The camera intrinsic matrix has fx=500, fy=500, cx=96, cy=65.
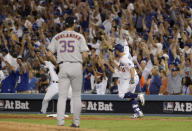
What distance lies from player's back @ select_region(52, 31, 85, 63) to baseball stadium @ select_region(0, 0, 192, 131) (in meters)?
0.02

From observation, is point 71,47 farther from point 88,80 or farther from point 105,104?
point 88,80

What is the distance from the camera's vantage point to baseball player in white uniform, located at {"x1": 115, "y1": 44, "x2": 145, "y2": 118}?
13180 millimetres

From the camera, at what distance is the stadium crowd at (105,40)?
16.2 meters

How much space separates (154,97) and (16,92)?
4943 millimetres

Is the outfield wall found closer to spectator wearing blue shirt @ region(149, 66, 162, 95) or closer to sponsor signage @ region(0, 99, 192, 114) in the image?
sponsor signage @ region(0, 99, 192, 114)

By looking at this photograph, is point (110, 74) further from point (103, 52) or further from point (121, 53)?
point (121, 53)

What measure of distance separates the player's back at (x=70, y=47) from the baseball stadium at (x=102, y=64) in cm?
2

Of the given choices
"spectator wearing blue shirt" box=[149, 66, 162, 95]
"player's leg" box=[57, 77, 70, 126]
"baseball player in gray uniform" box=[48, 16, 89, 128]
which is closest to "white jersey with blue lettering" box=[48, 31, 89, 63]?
"baseball player in gray uniform" box=[48, 16, 89, 128]

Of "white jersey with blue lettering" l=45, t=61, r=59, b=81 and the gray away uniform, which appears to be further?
"white jersey with blue lettering" l=45, t=61, r=59, b=81

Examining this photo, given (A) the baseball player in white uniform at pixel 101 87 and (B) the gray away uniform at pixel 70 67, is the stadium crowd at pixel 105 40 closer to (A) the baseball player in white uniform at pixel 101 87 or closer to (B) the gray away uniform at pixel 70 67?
(A) the baseball player in white uniform at pixel 101 87

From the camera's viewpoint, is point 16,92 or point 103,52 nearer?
point 16,92

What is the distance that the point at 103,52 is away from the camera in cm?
1847

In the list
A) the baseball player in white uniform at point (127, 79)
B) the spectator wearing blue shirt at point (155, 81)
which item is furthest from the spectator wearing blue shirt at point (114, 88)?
the baseball player in white uniform at point (127, 79)

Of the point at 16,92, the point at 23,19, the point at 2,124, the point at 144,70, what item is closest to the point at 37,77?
the point at 16,92
